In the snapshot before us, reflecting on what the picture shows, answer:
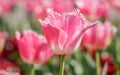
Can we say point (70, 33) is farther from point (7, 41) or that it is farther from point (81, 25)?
point (7, 41)

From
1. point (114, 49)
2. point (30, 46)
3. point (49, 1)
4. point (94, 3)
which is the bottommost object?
point (30, 46)

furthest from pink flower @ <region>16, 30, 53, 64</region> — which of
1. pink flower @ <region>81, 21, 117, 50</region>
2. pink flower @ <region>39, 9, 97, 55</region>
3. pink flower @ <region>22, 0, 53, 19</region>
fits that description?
pink flower @ <region>22, 0, 53, 19</region>

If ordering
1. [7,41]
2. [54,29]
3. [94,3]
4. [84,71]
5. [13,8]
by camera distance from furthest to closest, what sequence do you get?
[13,8]
[94,3]
[7,41]
[84,71]
[54,29]

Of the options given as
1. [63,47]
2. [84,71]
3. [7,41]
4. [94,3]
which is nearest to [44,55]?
[63,47]

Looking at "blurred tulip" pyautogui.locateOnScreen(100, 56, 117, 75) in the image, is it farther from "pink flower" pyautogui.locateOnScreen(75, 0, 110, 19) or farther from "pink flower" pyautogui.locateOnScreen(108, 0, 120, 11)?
"pink flower" pyautogui.locateOnScreen(108, 0, 120, 11)

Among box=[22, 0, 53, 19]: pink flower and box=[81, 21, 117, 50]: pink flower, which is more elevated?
box=[22, 0, 53, 19]: pink flower

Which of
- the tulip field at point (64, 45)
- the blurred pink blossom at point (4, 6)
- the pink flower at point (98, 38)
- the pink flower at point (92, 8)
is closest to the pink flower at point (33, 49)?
the tulip field at point (64, 45)

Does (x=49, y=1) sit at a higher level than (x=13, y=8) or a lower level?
lower
